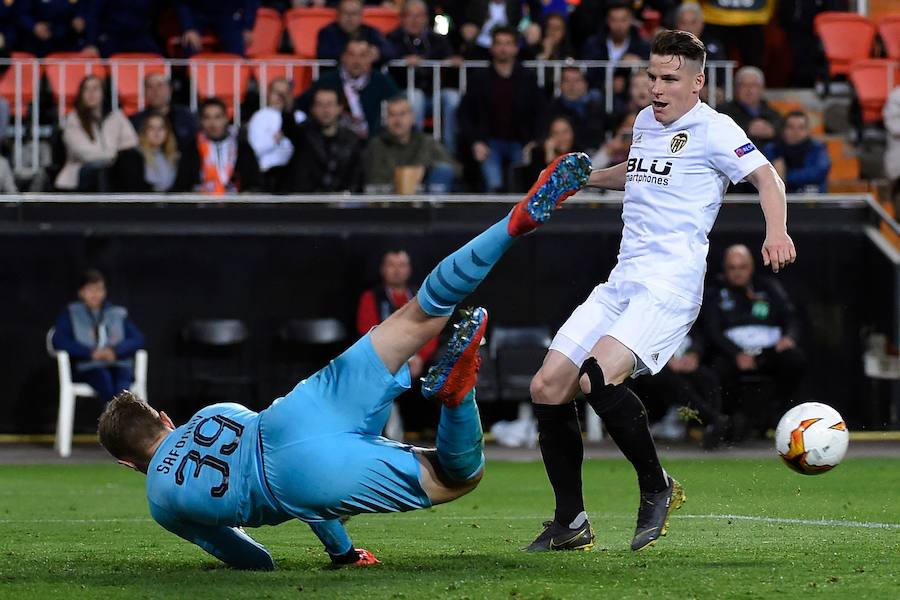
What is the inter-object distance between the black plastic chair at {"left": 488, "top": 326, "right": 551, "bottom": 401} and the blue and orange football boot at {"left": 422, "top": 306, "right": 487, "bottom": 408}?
8188mm

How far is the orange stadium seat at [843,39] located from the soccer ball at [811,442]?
11870mm

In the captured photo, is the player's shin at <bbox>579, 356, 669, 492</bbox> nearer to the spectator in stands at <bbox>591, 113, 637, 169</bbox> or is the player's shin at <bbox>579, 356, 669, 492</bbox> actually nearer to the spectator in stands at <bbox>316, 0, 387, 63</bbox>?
the spectator in stands at <bbox>591, 113, 637, 169</bbox>

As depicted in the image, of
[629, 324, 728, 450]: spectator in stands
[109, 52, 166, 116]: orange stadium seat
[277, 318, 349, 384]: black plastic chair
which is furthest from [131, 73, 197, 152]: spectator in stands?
[629, 324, 728, 450]: spectator in stands

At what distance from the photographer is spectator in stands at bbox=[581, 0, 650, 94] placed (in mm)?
16703

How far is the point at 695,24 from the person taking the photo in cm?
1670

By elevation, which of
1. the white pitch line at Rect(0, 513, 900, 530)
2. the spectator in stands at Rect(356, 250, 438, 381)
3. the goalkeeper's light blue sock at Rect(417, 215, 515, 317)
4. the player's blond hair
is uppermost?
the goalkeeper's light blue sock at Rect(417, 215, 515, 317)

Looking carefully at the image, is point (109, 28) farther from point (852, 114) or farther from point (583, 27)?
point (852, 114)

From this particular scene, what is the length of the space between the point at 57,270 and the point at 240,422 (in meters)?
8.91

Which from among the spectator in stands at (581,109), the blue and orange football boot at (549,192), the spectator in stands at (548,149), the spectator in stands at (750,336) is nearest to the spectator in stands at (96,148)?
the spectator in stands at (548,149)

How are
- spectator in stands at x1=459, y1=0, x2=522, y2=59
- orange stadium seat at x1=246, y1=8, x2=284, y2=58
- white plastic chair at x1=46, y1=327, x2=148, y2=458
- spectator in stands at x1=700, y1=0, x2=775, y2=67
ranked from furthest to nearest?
1. orange stadium seat at x1=246, y1=8, x2=284, y2=58
2. spectator in stands at x1=700, y1=0, x2=775, y2=67
3. spectator in stands at x1=459, y1=0, x2=522, y2=59
4. white plastic chair at x1=46, y1=327, x2=148, y2=458

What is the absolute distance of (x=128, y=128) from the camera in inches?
597

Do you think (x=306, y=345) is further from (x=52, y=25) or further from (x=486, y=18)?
(x=52, y=25)

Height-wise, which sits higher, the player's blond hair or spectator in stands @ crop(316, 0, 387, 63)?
spectator in stands @ crop(316, 0, 387, 63)

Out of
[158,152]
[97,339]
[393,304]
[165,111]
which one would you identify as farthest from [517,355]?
[165,111]
